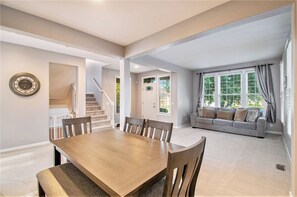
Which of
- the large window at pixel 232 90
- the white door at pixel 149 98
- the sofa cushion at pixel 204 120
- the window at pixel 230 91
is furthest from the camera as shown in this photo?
the white door at pixel 149 98

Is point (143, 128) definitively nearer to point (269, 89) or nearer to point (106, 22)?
point (106, 22)

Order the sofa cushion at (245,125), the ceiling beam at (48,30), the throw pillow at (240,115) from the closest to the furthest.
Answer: the ceiling beam at (48,30), the sofa cushion at (245,125), the throw pillow at (240,115)

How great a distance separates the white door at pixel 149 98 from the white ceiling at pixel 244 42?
2.40 meters

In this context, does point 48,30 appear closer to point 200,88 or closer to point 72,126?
point 72,126

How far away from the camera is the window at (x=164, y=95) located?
246 inches

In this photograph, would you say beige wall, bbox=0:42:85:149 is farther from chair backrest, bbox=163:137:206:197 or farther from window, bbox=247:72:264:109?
window, bbox=247:72:264:109

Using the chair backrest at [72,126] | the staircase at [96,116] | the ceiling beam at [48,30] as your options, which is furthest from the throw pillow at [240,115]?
the chair backrest at [72,126]

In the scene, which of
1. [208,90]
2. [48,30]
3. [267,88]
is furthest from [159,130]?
[208,90]

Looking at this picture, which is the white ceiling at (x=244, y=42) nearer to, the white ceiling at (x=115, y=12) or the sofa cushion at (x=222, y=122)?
the white ceiling at (x=115, y=12)

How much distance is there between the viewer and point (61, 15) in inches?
86.4

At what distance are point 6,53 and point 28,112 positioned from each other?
146cm

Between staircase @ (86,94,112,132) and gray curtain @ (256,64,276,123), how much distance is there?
552 centimetres

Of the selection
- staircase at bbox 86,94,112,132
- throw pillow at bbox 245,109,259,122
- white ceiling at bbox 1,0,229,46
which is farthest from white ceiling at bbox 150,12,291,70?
staircase at bbox 86,94,112,132

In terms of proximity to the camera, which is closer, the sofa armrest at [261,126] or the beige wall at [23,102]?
the beige wall at [23,102]
